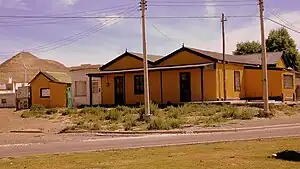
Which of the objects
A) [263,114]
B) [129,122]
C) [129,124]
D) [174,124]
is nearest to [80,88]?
[129,122]

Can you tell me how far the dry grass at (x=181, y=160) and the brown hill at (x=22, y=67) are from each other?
127295mm

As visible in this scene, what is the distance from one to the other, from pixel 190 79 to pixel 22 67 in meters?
122

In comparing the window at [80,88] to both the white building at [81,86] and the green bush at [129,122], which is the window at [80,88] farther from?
the green bush at [129,122]

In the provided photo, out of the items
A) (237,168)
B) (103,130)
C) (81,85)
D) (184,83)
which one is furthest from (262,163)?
(81,85)

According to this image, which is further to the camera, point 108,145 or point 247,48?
point 247,48

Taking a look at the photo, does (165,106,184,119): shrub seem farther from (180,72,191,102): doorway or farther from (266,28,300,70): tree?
(266,28,300,70): tree

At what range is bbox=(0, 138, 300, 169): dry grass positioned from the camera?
10.8m

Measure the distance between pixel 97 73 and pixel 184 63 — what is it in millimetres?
8550

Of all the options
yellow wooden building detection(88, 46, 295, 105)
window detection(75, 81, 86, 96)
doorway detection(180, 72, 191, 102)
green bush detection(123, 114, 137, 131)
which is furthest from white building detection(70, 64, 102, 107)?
green bush detection(123, 114, 137, 131)

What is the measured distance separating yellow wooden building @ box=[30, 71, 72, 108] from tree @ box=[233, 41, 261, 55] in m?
36.9

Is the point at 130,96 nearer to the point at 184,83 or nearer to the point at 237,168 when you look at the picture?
the point at 184,83

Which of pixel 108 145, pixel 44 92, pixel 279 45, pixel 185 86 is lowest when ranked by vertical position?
pixel 108 145

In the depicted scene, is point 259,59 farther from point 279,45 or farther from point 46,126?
point 279,45

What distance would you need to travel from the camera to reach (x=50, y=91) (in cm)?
5212
